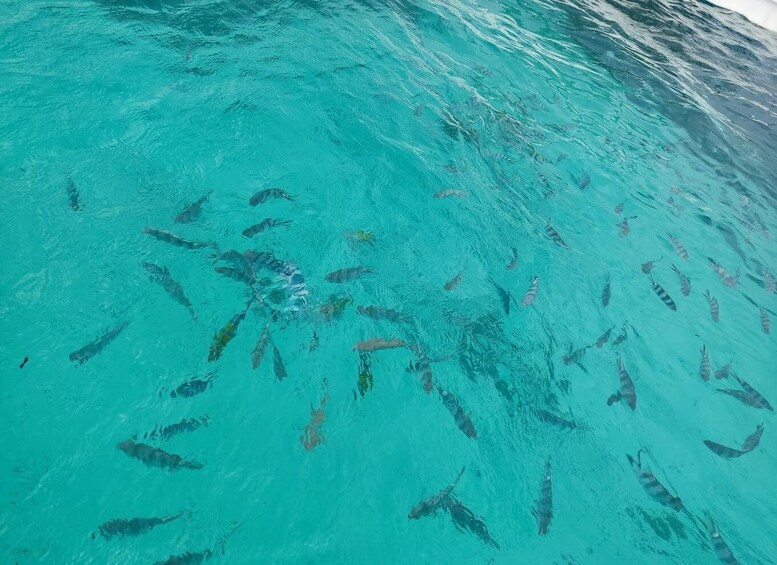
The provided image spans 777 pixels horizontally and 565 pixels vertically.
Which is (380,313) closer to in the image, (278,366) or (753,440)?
(278,366)

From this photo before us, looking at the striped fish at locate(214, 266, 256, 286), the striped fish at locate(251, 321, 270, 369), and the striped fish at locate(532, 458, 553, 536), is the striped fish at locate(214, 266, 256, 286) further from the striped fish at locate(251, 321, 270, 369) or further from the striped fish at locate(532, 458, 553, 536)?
the striped fish at locate(532, 458, 553, 536)

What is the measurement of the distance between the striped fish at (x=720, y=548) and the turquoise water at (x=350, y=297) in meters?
0.07

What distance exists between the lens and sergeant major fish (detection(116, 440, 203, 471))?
4.14 meters

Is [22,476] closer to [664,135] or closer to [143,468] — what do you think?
[143,468]

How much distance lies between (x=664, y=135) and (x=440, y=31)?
6026 mm

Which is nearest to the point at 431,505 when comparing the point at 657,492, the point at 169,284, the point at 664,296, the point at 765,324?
the point at 657,492

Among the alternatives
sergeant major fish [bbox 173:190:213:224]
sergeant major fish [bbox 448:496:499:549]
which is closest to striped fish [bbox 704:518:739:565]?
sergeant major fish [bbox 448:496:499:549]

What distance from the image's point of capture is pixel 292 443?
4.55m

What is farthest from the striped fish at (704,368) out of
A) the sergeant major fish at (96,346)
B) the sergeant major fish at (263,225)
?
the sergeant major fish at (96,346)

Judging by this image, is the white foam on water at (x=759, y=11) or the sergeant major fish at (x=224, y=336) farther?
the white foam on water at (x=759, y=11)

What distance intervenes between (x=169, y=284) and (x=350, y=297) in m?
2.12

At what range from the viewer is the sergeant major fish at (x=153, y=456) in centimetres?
414

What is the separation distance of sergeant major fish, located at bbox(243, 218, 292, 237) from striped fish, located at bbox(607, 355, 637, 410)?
4.86 meters

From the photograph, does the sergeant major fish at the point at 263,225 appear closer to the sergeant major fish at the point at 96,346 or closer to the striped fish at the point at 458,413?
the sergeant major fish at the point at 96,346
